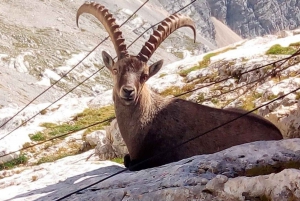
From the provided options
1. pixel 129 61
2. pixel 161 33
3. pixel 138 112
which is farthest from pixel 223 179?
pixel 161 33

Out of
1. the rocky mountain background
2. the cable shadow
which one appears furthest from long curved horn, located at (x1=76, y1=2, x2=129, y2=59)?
the cable shadow

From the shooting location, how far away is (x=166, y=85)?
25.0 metres

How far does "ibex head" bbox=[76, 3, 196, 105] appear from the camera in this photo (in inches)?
481

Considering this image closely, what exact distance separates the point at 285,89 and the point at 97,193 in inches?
412

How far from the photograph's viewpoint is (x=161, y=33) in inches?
542

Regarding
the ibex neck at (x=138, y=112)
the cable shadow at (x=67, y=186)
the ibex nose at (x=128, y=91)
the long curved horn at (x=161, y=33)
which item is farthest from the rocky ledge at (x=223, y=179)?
the long curved horn at (x=161, y=33)

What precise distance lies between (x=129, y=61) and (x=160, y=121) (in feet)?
6.24

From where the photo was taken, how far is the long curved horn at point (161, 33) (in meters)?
13.1

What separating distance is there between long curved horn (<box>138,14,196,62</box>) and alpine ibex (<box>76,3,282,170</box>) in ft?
0.10

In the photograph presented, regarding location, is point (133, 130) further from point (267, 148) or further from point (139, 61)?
point (267, 148)

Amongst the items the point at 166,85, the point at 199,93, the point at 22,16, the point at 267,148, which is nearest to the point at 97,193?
the point at 267,148

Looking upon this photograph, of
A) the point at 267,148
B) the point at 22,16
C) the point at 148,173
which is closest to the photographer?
the point at 267,148

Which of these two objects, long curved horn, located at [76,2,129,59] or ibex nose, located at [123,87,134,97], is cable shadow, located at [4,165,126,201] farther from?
long curved horn, located at [76,2,129,59]

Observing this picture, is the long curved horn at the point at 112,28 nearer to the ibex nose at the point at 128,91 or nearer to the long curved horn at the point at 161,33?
the long curved horn at the point at 161,33
